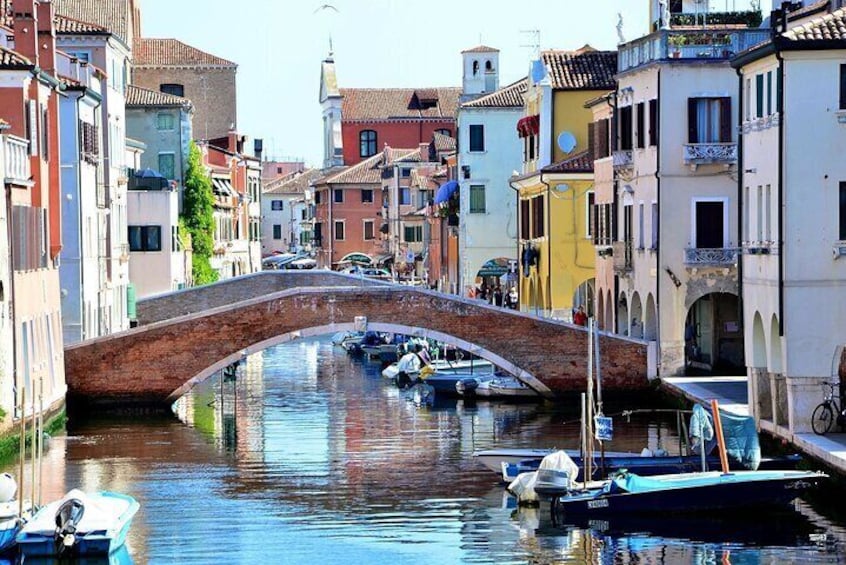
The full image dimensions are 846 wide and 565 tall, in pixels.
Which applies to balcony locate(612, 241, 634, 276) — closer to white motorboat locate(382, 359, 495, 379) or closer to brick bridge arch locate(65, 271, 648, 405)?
brick bridge arch locate(65, 271, 648, 405)

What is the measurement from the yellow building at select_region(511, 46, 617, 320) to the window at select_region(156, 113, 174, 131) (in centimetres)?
1291

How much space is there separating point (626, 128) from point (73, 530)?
71.4 feet

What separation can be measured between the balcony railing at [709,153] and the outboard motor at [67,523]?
1846 centimetres

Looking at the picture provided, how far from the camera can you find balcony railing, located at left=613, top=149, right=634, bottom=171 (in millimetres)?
44062

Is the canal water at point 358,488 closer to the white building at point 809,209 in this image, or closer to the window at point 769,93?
the white building at point 809,209

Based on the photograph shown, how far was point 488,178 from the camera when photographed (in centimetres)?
6216

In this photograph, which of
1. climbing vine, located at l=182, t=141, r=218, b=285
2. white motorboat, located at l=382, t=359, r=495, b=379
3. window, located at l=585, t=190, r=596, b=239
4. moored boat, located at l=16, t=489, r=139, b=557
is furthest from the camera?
climbing vine, located at l=182, t=141, r=218, b=285

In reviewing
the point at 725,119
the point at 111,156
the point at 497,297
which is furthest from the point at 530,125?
the point at 725,119

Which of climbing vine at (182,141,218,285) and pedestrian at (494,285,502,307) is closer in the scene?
pedestrian at (494,285,502,307)

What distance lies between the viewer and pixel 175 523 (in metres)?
28.8

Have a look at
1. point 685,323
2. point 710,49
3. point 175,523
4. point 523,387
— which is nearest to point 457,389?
point 523,387

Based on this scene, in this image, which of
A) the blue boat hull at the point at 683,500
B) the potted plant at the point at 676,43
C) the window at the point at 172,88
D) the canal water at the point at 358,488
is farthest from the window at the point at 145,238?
the blue boat hull at the point at 683,500

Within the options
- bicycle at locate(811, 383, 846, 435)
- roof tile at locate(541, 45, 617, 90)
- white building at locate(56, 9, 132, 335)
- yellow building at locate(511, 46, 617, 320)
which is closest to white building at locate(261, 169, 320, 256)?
white building at locate(56, 9, 132, 335)

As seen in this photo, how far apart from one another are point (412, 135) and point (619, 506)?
72.5 m
